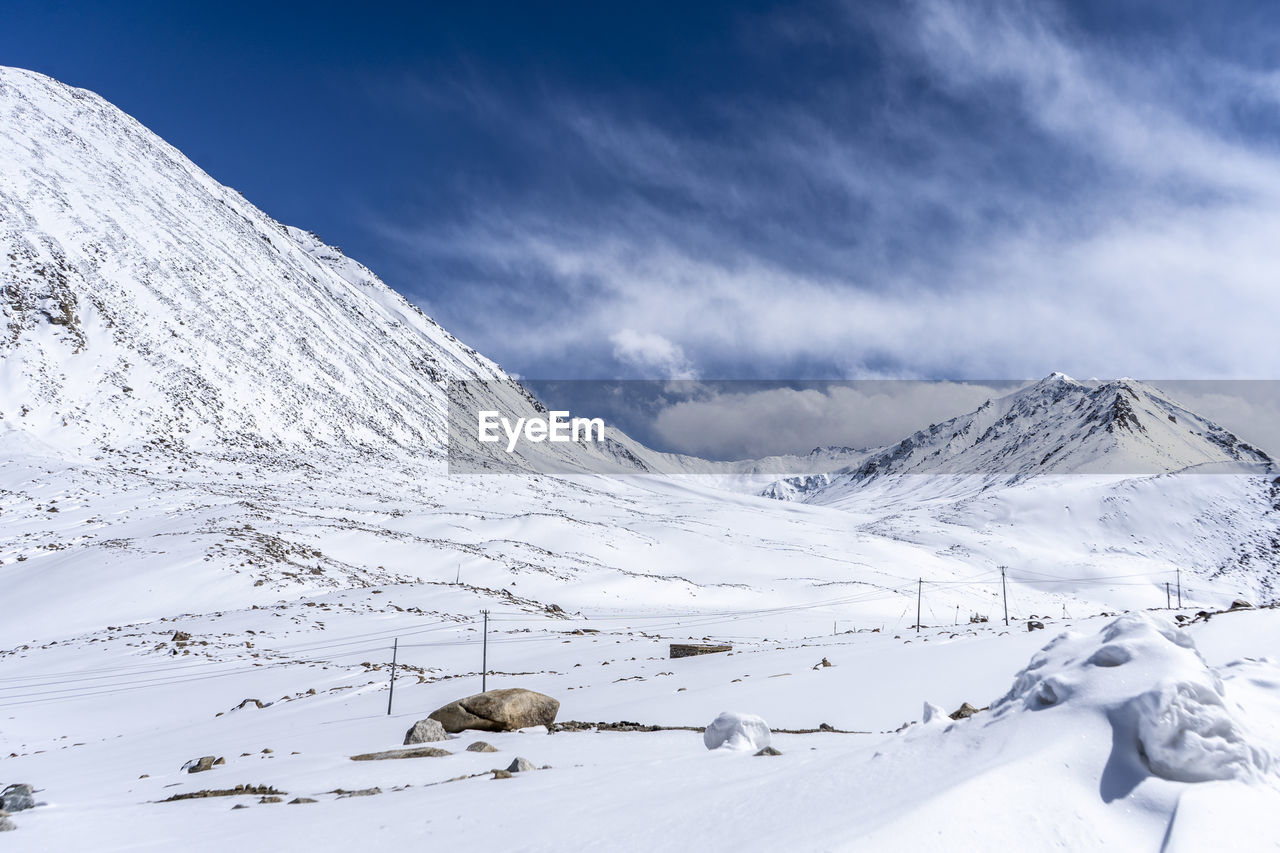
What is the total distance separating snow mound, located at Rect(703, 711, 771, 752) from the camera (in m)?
9.16

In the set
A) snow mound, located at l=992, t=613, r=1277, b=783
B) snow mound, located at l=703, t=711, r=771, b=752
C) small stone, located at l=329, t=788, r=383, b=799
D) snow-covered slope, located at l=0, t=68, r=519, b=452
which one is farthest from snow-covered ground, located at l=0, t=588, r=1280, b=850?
snow-covered slope, located at l=0, t=68, r=519, b=452

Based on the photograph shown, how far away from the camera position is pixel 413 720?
16234 millimetres

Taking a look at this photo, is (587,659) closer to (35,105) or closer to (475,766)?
(475,766)

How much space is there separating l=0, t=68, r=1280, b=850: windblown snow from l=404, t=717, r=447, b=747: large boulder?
1032 mm

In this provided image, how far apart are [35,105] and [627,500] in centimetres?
11511

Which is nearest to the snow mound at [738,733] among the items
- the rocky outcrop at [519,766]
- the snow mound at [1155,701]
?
the rocky outcrop at [519,766]

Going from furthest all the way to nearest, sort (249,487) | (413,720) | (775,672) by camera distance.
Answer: (249,487) < (775,672) < (413,720)

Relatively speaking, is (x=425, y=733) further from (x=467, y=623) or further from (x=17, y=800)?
(x=467, y=623)

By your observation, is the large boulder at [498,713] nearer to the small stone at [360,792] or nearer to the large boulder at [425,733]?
the large boulder at [425,733]

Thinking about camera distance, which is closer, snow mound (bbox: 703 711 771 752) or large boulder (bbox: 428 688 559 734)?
snow mound (bbox: 703 711 771 752)

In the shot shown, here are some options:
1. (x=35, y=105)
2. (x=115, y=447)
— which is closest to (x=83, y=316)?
(x=115, y=447)

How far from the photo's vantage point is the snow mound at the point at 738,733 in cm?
916

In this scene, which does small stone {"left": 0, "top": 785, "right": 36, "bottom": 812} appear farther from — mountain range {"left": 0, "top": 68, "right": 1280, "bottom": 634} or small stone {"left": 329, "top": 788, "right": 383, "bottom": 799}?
mountain range {"left": 0, "top": 68, "right": 1280, "bottom": 634}

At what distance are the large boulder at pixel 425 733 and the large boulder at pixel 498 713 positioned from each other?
0.48 metres
